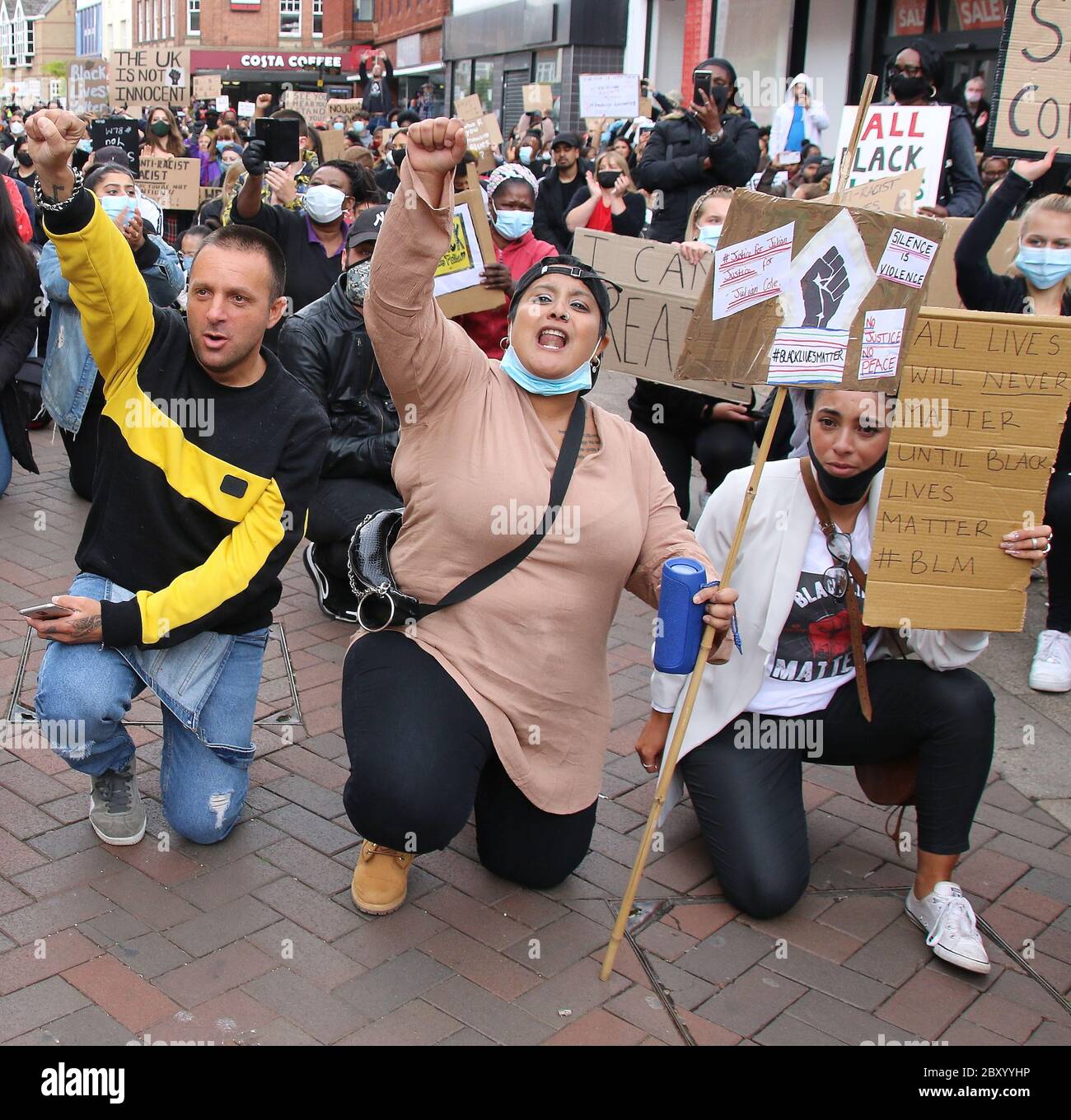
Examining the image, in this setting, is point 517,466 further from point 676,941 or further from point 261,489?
point 676,941

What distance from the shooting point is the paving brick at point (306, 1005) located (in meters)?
2.91

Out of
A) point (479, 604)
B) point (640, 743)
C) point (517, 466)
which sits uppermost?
point (517, 466)

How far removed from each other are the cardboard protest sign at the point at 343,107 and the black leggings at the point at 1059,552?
14590 mm

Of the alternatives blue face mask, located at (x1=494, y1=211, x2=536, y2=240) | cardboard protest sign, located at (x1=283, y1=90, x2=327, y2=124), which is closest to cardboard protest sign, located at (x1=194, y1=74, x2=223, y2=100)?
cardboard protest sign, located at (x1=283, y1=90, x2=327, y2=124)

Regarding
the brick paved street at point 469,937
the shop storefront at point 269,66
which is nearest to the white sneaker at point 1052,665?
the brick paved street at point 469,937

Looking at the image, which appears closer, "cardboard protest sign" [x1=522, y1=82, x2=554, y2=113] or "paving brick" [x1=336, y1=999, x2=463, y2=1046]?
"paving brick" [x1=336, y1=999, x2=463, y2=1046]

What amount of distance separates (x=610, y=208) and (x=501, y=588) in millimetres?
7695

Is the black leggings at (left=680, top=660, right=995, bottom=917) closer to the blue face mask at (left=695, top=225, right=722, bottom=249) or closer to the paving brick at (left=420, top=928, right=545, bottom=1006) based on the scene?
the paving brick at (left=420, top=928, right=545, bottom=1006)

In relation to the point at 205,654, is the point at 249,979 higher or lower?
lower

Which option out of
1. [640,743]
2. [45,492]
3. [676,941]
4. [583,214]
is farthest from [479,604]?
[583,214]

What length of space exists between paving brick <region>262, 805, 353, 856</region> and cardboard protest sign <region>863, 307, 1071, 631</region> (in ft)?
5.54

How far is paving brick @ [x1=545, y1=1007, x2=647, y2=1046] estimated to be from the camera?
116 inches

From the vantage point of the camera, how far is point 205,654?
3.61 m
